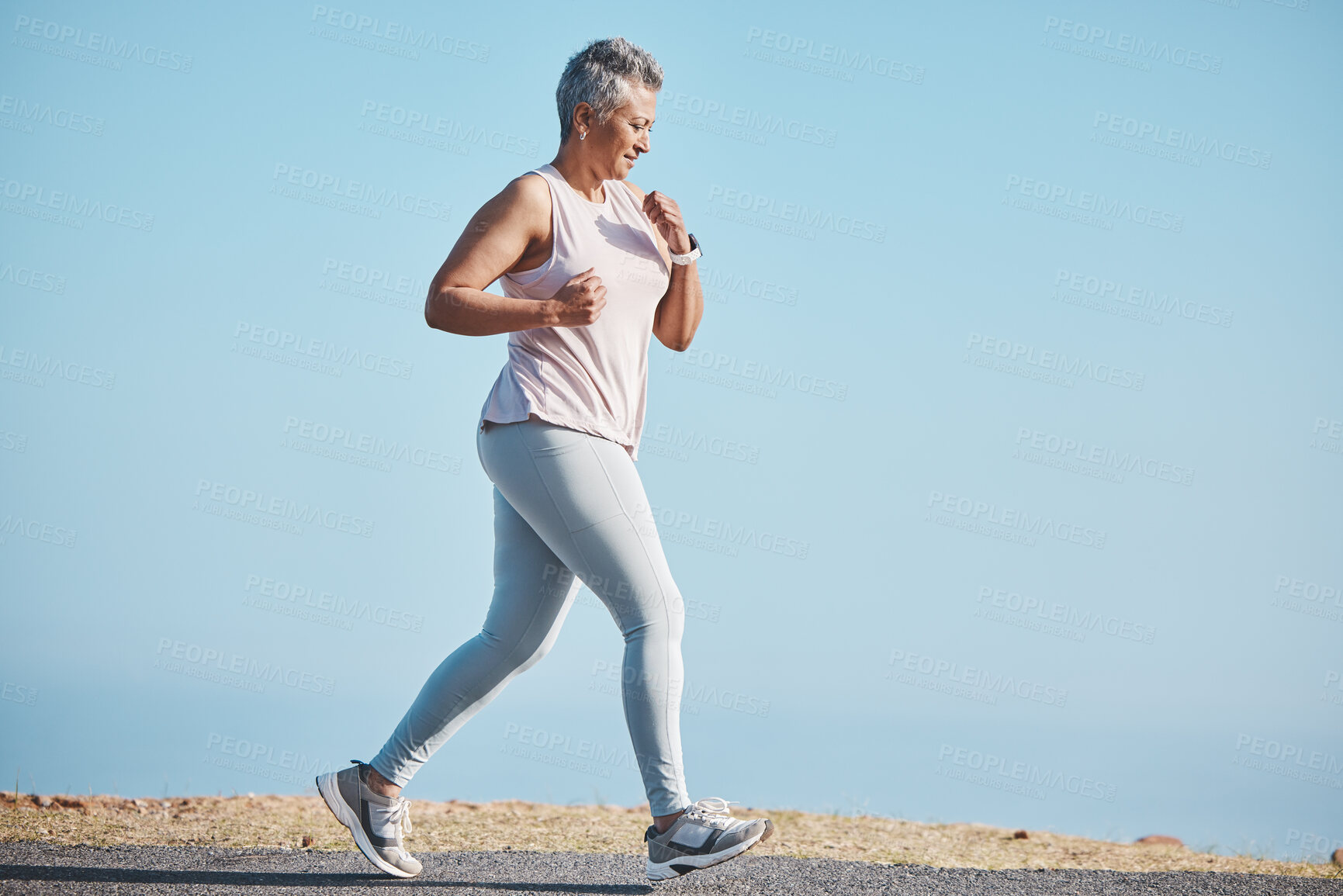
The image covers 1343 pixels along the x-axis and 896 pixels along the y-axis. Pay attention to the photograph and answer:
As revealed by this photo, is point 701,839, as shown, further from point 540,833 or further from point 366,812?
point 540,833

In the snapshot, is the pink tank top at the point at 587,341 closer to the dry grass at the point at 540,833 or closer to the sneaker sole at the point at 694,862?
the sneaker sole at the point at 694,862

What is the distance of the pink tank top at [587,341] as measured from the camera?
2.95 m

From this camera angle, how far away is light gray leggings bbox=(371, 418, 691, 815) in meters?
2.84

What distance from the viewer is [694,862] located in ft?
9.14

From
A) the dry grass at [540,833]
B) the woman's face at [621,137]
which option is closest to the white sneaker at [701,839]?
the dry grass at [540,833]

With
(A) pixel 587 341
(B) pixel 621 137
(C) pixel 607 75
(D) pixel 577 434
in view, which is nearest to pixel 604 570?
(D) pixel 577 434

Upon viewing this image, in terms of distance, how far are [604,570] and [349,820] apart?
1116 mm

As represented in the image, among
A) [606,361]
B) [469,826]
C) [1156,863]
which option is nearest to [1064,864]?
[1156,863]

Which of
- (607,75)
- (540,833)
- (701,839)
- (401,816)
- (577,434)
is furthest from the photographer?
(540,833)

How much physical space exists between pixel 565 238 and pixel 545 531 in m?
0.83

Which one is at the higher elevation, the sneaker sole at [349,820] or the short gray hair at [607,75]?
the short gray hair at [607,75]

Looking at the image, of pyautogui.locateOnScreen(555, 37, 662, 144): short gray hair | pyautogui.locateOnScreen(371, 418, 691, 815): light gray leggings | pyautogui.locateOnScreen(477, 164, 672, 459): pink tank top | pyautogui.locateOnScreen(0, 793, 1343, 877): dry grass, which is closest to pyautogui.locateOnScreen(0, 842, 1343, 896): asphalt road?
pyautogui.locateOnScreen(0, 793, 1343, 877): dry grass

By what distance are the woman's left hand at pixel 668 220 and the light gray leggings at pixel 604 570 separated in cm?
68

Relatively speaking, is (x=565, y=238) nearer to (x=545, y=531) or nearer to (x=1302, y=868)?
(x=545, y=531)
